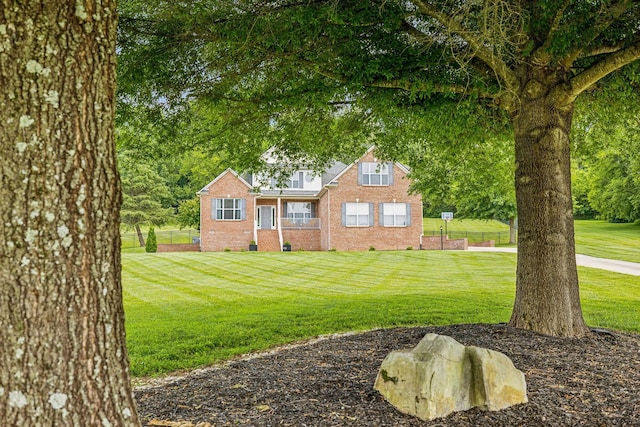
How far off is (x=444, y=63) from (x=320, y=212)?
24.1 m

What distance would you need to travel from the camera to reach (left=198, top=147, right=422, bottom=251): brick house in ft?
91.7

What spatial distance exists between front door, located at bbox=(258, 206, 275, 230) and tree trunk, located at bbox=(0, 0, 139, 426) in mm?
28055

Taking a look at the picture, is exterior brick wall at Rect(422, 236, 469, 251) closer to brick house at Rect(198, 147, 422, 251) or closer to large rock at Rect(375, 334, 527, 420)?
brick house at Rect(198, 147, 422, 251)

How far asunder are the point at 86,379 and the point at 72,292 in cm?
44

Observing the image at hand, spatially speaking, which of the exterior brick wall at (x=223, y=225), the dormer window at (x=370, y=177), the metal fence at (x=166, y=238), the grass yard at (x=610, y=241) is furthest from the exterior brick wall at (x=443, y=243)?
the metal fence at (x=166, y=238)

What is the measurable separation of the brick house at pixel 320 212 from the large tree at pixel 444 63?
20703 mm

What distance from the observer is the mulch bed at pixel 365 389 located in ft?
11.5

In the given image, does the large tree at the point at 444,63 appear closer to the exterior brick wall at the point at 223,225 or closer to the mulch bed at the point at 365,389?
the mulch bed at the point at 365,389

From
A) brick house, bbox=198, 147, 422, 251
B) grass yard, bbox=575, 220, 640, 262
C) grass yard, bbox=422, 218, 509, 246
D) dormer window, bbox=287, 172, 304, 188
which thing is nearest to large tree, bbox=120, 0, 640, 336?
grass yard, bbox=575, 220, 640, 262

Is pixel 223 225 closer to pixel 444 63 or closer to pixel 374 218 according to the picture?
pixel 374 218

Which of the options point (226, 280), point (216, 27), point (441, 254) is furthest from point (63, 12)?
point (441, 254)

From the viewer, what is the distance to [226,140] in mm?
8523

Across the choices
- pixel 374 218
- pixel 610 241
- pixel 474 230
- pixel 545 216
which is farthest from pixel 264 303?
pixel 474 230

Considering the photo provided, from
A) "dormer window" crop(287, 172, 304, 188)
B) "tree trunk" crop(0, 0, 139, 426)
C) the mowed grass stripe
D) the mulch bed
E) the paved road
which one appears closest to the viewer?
"tree trunk" crop(0, 0, 139, 426)
